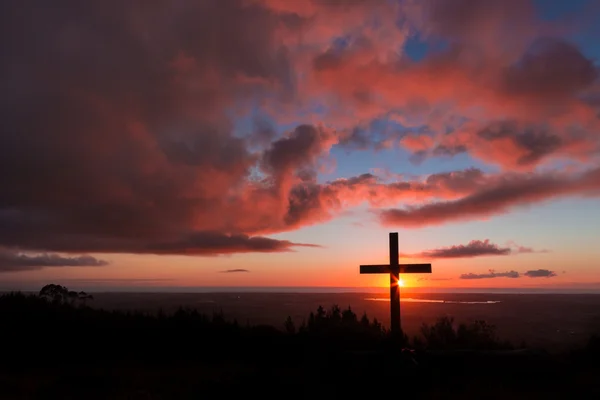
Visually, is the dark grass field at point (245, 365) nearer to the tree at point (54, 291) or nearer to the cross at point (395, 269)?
the cross at point (395, 269)

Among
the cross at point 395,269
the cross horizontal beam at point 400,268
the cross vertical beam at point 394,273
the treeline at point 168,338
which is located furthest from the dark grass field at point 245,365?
the cross horizontal beam at point 400,268

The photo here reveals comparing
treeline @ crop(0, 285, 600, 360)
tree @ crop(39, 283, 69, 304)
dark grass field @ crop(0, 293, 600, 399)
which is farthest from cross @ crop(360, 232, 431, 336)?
tree @ crop(39, 283, 69, 304)

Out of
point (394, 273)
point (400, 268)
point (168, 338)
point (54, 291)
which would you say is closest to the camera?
point (394, 273)

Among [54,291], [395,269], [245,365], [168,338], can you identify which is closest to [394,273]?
[395,269]

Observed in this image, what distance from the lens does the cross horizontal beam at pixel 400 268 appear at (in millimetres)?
15750

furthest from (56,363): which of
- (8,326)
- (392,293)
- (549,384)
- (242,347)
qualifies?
(549,384)

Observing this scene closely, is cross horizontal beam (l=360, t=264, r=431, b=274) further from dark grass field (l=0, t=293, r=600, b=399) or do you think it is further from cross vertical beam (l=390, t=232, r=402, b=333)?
dark grass field (l=0, t=293, r=600, b=399)

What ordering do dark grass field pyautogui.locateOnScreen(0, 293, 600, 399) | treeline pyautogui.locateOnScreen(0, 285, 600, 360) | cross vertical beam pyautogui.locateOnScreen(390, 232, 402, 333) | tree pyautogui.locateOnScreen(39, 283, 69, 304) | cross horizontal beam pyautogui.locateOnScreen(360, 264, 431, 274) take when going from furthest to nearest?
tree pyautogui.locateOnScreen(39, 283, 69, 304) → treeline pyautogui.locateOnScreen(0, 285, 600, 360) → cross horizontal beam pyautogui.locateOnScreen(360, 264, 431, 274) → cross vertical beam pyautogui.locateOnScreen(390, 232, 402, 333) → dark grass field pyautogui.locateOnScreen(0, 293, 600, 399)

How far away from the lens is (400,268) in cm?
1608

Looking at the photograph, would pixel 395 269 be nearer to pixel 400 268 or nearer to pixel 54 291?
pixel 400 268

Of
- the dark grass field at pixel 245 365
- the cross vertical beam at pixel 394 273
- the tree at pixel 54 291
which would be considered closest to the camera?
the dark grass field at pixel 245 365

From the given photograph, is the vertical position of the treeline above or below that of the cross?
below

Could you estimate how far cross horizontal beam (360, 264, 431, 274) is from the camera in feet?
51.7

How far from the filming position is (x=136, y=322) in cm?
1981
